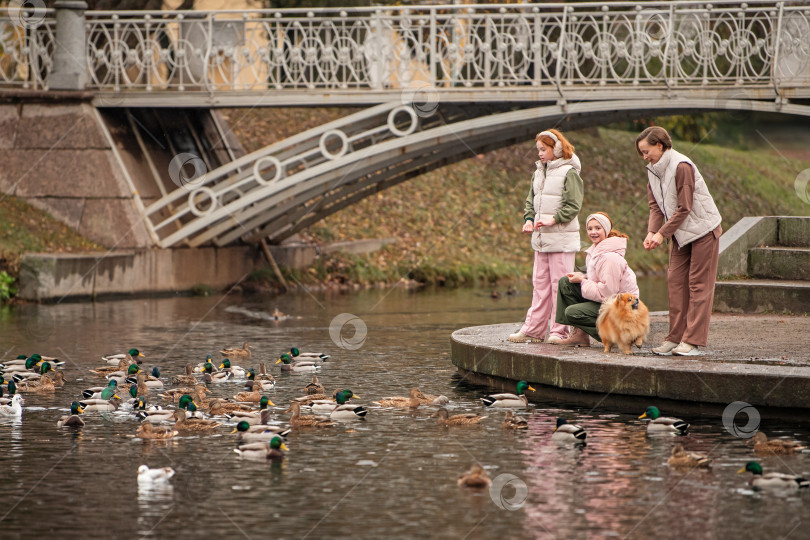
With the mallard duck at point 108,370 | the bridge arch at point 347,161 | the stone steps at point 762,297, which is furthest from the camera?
the bridge arch at point 347,161

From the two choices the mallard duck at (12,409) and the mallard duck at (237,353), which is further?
the mallard duck at (237,353)

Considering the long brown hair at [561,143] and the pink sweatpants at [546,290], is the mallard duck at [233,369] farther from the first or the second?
the long brown hair at [561,143]

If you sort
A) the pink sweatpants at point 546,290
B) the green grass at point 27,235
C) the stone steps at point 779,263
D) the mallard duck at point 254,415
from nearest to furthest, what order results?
1. the mallard duck at point 254,415
2. the pink sweatpants at point 546,290
3. the stone steps at point 779,263
4. the green grass at point 27,235

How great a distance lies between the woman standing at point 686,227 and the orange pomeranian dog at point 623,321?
0.34m

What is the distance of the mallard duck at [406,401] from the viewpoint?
1175 centimetres

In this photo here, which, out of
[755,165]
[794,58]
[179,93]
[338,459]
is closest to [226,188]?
[179,93]

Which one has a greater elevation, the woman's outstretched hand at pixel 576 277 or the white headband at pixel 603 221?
the white headband at pixel 603 221

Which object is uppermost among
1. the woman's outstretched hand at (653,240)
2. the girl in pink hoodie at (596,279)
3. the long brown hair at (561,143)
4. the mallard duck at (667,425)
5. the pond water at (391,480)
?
the long brown hair at (561,143)

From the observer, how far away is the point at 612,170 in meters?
40.3

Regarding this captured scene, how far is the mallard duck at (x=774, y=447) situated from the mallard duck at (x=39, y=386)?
22.8ft

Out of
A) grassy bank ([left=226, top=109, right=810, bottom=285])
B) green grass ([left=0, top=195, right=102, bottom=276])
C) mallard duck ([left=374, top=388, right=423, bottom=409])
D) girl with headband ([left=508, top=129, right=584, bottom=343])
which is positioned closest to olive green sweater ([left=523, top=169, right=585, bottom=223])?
girl with headband ([left=508, top=129, right=584, bottom=343])

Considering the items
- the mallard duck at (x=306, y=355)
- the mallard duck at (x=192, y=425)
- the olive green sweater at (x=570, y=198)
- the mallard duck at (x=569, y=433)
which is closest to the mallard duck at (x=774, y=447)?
the mallard duck at (x=569, y=433)

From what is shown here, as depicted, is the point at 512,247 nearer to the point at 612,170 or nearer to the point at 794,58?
the point at 612,170

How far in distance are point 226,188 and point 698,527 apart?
18.1m
